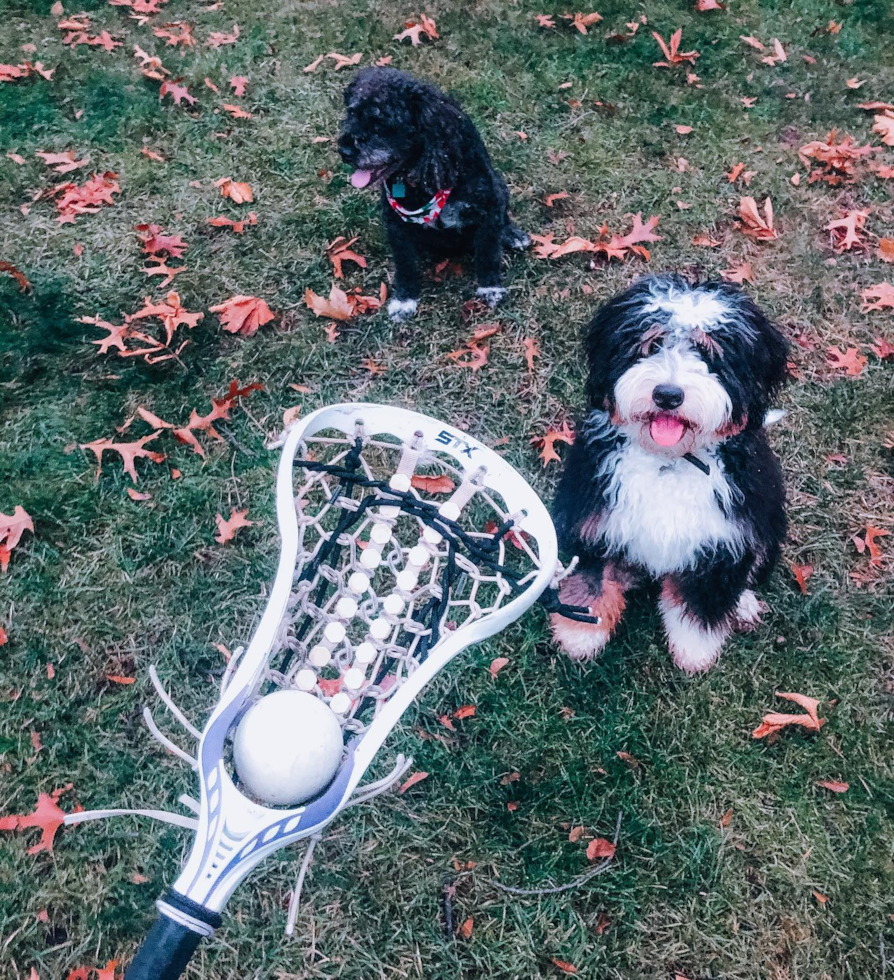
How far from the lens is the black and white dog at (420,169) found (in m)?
2.90

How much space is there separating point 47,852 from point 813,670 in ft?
9.06

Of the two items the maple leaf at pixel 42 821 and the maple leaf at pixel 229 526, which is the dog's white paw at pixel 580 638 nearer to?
the maple leaf at pixel 229 526

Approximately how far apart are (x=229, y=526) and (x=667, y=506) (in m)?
1.76

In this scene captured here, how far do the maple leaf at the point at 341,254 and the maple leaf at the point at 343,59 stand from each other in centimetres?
159

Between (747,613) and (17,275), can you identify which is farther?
(17,275)

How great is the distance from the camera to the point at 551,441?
3256mm

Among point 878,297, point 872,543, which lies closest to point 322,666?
point 872,543

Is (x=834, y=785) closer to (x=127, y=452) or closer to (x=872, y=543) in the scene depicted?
(x=872, y=543)

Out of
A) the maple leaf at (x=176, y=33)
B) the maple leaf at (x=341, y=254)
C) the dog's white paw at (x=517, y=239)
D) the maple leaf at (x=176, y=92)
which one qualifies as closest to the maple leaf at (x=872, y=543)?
the dog's white paw at (x=517, y=239)

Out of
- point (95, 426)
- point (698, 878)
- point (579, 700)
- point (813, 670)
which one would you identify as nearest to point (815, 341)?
point (813, 670)

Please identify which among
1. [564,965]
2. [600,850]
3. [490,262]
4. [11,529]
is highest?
[490,262]

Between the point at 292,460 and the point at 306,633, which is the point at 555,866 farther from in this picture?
the point at 292,460

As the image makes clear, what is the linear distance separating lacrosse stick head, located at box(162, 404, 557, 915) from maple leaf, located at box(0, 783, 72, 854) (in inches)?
32.2

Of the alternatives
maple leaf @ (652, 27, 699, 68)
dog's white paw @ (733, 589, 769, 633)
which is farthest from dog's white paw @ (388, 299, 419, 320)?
maple leaf @ (652, 27, 699, 68)
